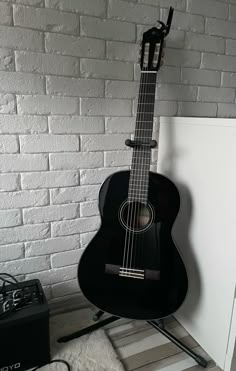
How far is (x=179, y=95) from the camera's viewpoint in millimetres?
1436

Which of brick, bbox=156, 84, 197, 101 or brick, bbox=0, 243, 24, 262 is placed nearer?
brick, bbox=0, 243, 24, 262

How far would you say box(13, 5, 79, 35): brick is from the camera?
1.09m

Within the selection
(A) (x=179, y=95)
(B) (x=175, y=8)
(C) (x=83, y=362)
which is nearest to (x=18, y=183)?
(C) (x=83, y=362)

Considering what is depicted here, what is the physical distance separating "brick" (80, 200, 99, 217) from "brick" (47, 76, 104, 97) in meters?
0.49

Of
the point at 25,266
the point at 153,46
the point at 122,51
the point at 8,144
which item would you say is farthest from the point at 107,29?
the point at 25,266

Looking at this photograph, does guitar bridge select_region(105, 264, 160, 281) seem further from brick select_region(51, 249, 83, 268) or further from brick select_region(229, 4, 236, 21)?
brick select_region(229, 4, 236, 21)

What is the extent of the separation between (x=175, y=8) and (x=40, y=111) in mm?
778

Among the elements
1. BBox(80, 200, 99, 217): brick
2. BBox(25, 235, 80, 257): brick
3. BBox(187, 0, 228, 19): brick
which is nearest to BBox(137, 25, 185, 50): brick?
BBox(187, 0, 228, 19): brick

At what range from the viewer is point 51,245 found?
137 cm

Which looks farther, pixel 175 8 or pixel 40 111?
pixel 175 8

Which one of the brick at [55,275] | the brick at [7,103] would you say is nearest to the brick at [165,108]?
the brick at [7,103]

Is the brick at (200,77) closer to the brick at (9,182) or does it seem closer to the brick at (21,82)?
the brick at (21,82)

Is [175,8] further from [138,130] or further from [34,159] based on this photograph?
[34,159]

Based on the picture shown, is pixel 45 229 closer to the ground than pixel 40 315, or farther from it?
farther from it
